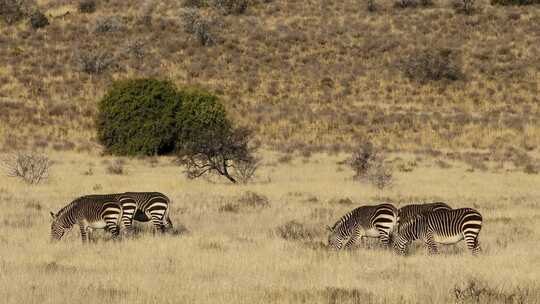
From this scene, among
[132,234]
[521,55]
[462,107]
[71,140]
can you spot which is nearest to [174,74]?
Result: [71,140]

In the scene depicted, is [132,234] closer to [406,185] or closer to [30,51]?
[406,185]

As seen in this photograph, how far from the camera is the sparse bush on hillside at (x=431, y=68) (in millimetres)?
65125

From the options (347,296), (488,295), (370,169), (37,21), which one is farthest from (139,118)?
(37,21)

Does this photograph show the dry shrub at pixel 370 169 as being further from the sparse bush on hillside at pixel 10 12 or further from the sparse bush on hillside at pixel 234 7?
the sparse bush on hillside at pixel 10 12

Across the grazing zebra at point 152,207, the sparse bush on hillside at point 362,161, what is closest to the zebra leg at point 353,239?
the grazing zebra at point 152,207

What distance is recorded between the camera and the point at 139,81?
45.0 metres

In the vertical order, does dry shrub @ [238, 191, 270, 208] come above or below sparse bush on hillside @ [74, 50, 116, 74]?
below

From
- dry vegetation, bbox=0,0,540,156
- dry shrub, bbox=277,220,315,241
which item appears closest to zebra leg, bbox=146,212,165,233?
dry shrub, bbox=277,220,315,241

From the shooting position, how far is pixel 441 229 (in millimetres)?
13977

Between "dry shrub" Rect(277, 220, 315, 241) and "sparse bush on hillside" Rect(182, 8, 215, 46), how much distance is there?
185 ft

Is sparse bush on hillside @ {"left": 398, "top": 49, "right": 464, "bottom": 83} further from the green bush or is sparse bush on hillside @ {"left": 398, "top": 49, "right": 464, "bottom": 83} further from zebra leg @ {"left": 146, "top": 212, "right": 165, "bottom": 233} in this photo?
zebra leg @ {"left": 146, "top": 212, "right": 165, "bottom": 233}

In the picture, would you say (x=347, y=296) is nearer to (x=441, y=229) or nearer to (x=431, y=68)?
(x=441, y=229)

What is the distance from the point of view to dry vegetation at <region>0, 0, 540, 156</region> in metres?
52.0

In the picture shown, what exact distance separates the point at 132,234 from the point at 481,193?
47.3 feet
